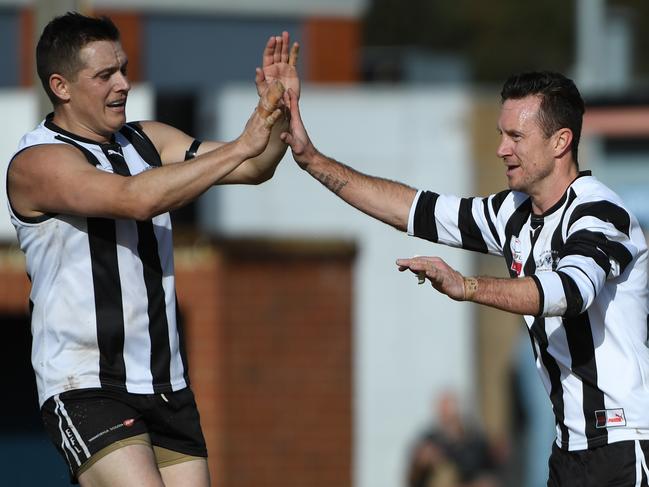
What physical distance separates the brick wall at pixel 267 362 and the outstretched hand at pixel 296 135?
6.87 m

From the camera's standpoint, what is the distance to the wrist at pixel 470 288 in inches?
187

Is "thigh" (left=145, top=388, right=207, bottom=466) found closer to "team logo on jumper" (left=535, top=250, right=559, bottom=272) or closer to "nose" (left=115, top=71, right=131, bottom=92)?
"nose" (left=115, top=71, right=131, bottom=92)

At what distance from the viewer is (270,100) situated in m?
5.29

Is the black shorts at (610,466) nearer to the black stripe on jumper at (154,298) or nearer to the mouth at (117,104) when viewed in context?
the black stripe on jumper at (154,298)

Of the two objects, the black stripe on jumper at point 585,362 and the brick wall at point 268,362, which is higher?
the black stripe on jumper at point 585,362

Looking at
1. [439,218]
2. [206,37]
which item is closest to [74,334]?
[439,218]

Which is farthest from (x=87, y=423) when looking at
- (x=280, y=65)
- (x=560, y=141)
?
(x=560, y=141)

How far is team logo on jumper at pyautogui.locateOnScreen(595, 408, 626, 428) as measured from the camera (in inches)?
203

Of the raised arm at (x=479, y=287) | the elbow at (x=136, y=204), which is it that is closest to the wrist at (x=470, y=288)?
the raised arm at (x=479, y=287)

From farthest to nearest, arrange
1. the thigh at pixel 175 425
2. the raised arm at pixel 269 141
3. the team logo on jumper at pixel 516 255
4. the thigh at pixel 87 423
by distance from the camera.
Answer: the raised arm at pixel 269 141
the team logo on jumper at pixel 516 255
the thigh at pixel 175 425
the thigh at pixel 87 423

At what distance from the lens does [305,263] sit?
13.1m

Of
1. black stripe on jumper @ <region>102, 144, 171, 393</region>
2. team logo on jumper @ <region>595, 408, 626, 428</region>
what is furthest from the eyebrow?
team logo on jumper @ <region>595, 408, 626, 428</region>

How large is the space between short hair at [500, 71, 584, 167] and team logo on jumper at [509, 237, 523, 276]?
0.39 m

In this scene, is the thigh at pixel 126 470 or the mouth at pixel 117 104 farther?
the mouth at pixel 117 104
